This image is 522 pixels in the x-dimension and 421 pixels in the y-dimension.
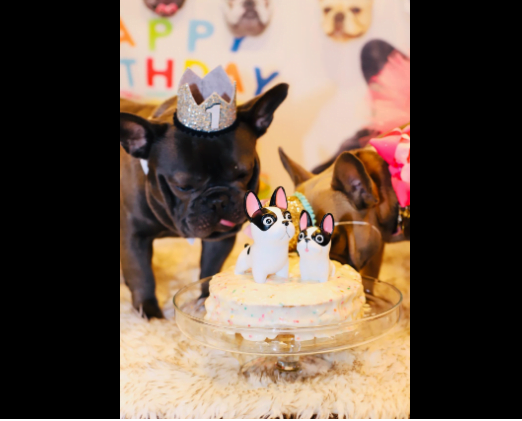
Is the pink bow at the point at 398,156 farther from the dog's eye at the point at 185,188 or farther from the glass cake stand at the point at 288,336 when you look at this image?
the dog's eye at the point at 185,188

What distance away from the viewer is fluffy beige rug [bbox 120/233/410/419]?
1.20 m

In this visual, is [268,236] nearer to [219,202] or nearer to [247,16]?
[219,202]

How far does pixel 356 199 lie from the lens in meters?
1.50

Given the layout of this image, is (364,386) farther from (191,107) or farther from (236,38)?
(236,38)

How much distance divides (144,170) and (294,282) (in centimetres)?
60

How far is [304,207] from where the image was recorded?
58.4 inches

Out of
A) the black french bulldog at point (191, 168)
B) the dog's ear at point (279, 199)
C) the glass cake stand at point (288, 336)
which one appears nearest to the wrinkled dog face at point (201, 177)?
the black french bulldog at point (191, 168)

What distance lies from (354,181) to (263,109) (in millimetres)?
362

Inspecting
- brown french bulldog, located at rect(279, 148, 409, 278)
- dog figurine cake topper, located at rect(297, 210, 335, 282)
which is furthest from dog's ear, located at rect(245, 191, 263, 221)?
brown french bulldog, located at rect(279, 148, 409, 278)

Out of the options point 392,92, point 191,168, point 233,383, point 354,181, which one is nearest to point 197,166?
point 191,168

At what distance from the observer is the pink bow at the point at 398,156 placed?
147cm

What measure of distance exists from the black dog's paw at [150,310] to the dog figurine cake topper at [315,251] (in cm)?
61

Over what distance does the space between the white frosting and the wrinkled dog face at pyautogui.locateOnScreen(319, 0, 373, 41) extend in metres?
0.84

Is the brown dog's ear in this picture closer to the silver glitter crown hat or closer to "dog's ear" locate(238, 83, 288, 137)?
"dog's ear" locate(238, 83, 288, 137)
